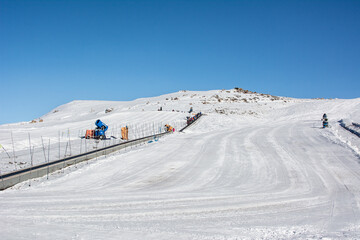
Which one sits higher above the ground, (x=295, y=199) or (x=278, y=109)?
(x=278, y=109)

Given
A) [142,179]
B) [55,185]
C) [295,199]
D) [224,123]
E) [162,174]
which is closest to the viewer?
[295,199]

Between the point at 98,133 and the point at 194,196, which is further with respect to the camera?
the point at 98,133

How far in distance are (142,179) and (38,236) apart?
22.7 feet

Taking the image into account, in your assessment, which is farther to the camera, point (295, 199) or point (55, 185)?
point (55, 185)

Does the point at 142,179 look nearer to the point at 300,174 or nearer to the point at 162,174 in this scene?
the point at 162,174

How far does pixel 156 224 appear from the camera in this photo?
7.41m

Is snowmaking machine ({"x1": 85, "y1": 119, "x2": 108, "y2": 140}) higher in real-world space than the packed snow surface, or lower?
higher

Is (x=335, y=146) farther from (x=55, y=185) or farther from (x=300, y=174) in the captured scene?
(x=55, y=185)

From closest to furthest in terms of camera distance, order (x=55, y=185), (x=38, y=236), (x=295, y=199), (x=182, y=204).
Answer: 1. (x=38, y=236)
2. (x=182, y=204)
3. (x=295, y=199)
4. (x=55, y=185)

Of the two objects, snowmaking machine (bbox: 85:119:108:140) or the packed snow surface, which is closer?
the packed snow surface

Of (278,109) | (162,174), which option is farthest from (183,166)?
(278,109)

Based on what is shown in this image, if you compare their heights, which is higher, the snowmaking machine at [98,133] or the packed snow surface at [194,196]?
the snowmaking machine at [98,133]

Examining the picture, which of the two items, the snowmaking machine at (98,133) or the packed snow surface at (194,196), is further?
the snowmaking machine at (98,133)

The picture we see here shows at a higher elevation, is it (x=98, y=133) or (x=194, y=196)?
(x=98, y=133)
